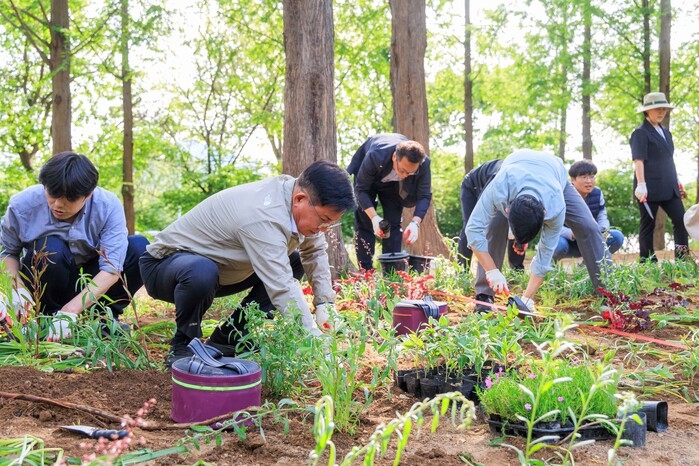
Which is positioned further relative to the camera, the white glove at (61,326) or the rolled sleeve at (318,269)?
the rolled sleeve at (318,269)

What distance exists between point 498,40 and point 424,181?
10616mm

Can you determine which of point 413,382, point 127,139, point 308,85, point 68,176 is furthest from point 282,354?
point 127,139

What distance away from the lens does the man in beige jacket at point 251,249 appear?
9.00ft

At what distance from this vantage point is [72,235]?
358 centimetres

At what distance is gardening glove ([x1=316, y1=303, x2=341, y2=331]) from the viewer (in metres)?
2.44

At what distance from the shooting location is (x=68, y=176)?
128 inches

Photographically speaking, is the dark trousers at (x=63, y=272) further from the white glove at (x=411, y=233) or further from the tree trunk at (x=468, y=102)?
the tree trunk at (x=468, y=102)

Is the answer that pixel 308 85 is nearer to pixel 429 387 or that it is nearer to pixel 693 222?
pixel 693 222

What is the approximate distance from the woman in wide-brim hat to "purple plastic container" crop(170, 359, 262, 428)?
5433 mm

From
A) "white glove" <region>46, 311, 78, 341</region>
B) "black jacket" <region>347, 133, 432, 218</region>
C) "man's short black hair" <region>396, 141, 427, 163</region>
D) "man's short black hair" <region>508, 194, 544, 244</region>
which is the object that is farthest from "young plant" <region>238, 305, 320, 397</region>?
"black jacket" <region>347, 133, 432, 218</region>

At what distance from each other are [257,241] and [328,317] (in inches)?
16.8

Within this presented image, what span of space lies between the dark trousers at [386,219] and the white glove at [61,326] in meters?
2.83

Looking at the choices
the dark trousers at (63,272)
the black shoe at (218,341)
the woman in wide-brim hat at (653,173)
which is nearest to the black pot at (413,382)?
the black shoe at (218,341)

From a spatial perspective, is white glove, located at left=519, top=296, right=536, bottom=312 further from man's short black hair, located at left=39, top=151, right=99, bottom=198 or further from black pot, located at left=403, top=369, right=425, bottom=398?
man's short black hair, located at left=39, top=151, right=99, bottom=198
